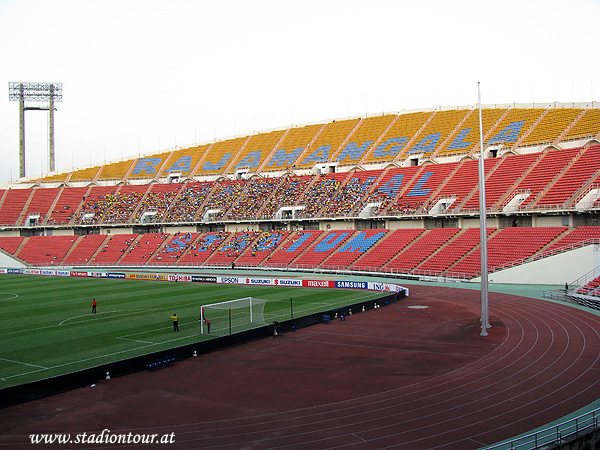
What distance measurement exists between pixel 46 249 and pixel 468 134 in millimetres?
63122

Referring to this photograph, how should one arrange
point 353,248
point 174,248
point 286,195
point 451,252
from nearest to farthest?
point 451,252 < point 353,248 < point 174,248 < point 286,195

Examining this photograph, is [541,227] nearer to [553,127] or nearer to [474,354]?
[553,127]

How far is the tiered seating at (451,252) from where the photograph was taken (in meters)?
47.5

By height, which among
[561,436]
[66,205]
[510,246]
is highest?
[66,205]

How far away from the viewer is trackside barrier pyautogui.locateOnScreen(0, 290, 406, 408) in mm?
15914

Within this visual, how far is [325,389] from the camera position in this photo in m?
16.4

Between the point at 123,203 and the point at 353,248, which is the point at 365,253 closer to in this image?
the point at 353,248

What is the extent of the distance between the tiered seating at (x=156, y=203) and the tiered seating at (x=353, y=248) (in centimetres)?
3133

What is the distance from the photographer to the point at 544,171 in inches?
1983

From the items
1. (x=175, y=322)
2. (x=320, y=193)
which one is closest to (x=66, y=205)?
(x=320, y=193)

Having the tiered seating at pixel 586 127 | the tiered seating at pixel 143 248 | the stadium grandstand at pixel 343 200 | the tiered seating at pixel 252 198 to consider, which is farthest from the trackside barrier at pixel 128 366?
the tiered seating at pixel 143 248

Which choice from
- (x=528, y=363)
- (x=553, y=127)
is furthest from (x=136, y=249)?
(x=528, y=363)

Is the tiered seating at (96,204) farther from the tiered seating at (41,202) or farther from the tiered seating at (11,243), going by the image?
the tiered seating at (11,243)

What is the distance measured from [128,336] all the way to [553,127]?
180 feet
